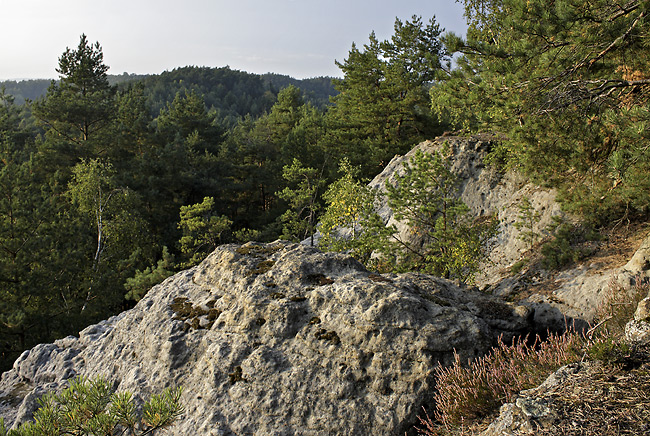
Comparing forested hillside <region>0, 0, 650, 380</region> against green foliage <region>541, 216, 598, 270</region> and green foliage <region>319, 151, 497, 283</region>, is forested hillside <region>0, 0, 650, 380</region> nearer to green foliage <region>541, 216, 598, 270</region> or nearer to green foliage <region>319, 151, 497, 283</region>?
green foliage <region>319, 151, 497, 283</region>

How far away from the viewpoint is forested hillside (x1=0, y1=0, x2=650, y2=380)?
275 inches

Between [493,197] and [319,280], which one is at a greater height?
[493,197]

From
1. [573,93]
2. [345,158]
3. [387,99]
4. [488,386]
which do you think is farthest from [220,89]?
[488,386]

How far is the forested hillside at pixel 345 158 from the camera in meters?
6.98

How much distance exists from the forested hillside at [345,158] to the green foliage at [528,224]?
4.19 ft

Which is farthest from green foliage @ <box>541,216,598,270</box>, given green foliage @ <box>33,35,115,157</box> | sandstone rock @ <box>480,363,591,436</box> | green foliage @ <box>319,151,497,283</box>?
green foliage @ <box>33,35,115,157</box>

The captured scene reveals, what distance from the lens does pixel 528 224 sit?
11180 millimetres

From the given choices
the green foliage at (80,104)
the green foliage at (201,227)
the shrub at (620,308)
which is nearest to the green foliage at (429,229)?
the shrub at (620,308)

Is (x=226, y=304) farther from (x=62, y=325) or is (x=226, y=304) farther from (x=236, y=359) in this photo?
(x=62, y=325)

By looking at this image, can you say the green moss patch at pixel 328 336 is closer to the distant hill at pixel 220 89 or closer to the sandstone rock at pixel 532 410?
the sandstone rock at pixel 532 410

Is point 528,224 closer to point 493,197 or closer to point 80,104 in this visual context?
point 493,197

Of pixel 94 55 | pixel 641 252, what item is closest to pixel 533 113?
pixel 641 252

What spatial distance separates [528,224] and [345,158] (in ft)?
28.0

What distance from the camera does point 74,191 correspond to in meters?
21.6
